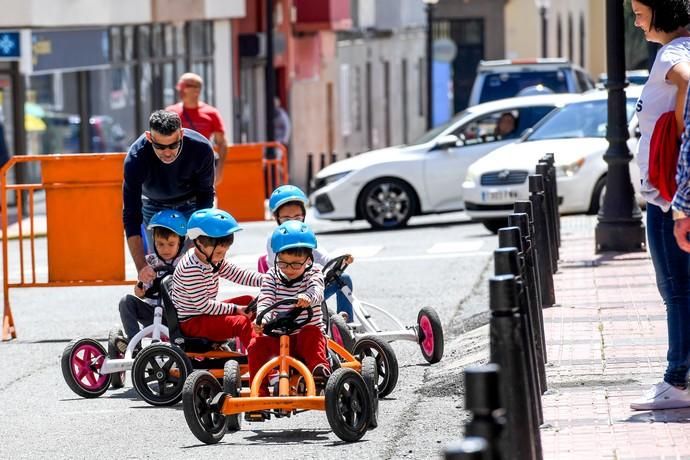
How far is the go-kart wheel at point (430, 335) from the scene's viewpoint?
34.3ft

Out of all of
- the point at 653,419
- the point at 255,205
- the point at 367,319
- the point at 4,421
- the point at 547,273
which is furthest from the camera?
the point at 255,205

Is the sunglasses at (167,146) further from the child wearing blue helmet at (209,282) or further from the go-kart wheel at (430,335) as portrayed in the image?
the go-kart wheel at (430,335)

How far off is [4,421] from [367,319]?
222 centimetres

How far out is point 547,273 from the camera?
1150cm

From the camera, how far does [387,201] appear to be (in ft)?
75.0

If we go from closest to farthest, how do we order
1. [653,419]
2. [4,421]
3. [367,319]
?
[653,419] → [4,421] → [367,319]

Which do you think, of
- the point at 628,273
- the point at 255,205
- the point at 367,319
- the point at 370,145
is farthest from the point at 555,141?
the point at 370,145

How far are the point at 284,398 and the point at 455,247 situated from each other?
1076 cm

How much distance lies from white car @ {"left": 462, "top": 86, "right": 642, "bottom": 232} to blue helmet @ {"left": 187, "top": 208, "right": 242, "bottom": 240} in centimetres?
1052

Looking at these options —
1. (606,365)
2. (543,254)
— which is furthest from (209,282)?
(543,254)

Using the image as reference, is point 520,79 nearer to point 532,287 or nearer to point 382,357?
point 382,357

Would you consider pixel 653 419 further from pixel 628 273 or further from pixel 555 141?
pixel 555 141

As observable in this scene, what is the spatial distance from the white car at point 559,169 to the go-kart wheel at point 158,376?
10623mm

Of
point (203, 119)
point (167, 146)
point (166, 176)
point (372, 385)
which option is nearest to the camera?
point (372, 385)
